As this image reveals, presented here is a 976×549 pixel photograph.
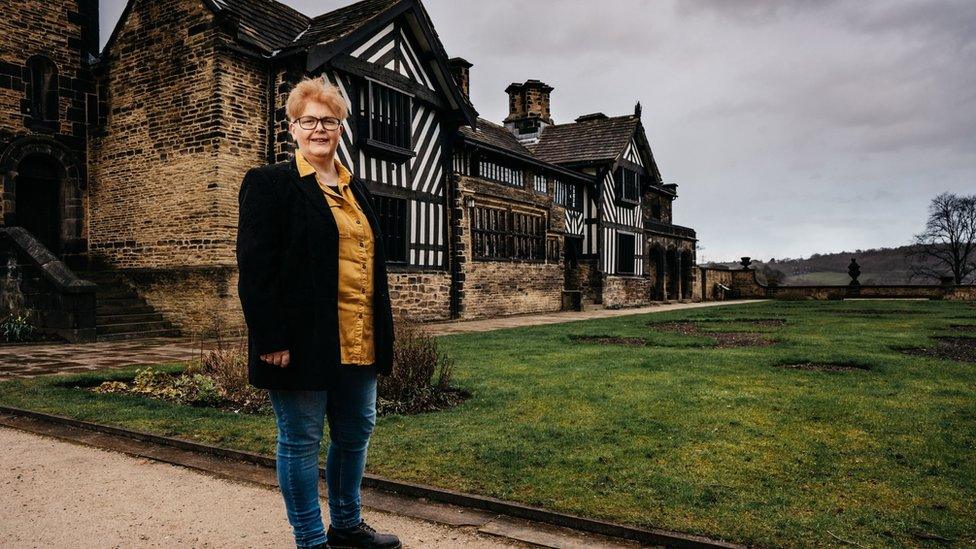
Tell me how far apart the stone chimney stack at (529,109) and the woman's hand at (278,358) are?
27440 mm

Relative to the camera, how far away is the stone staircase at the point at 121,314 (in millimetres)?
12211

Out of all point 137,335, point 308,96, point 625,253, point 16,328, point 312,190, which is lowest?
point 137,335

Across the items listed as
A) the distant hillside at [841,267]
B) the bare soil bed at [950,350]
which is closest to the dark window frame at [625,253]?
the bare soil bed at [950,350]

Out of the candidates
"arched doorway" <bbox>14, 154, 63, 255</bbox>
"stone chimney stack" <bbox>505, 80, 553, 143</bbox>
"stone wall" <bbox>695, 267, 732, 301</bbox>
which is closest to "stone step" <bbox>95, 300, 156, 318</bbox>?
"arched doorway" <bbox>14, 154, 63, 255</bbox>

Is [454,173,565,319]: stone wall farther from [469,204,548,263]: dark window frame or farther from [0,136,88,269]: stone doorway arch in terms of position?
[0,136,88,269]: stone doorway arch

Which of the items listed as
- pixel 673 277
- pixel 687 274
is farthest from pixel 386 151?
pixel 687 274

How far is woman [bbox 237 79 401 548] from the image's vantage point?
249cm

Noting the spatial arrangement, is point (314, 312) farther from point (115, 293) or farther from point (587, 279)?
point (587, 279)

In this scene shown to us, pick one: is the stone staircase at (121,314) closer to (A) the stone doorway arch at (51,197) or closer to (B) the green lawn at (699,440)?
(A) the stone doorway arch at (51,197)

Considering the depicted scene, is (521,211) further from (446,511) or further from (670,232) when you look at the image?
(446,511)

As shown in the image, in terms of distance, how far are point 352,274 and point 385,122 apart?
13.3 meters

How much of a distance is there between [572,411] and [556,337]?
676 centimetres

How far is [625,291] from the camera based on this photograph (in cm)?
2798

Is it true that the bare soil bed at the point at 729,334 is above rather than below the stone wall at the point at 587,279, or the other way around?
below
